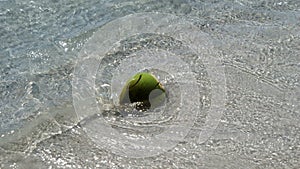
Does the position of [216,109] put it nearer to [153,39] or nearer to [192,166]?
[192,166]

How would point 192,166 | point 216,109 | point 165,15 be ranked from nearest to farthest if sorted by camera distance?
point 192,166 < point 216,109 < point 165,15

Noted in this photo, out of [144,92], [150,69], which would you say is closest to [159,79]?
[150,69]

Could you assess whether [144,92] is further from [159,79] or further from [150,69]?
[150,69]

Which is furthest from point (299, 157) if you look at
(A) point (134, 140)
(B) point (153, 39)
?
(B) point (153, 39)

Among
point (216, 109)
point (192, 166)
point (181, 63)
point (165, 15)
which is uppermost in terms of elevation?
point (165, 15)

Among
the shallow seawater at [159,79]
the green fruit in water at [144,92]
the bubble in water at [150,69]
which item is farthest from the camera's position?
the green fruit in water at [144,92]
